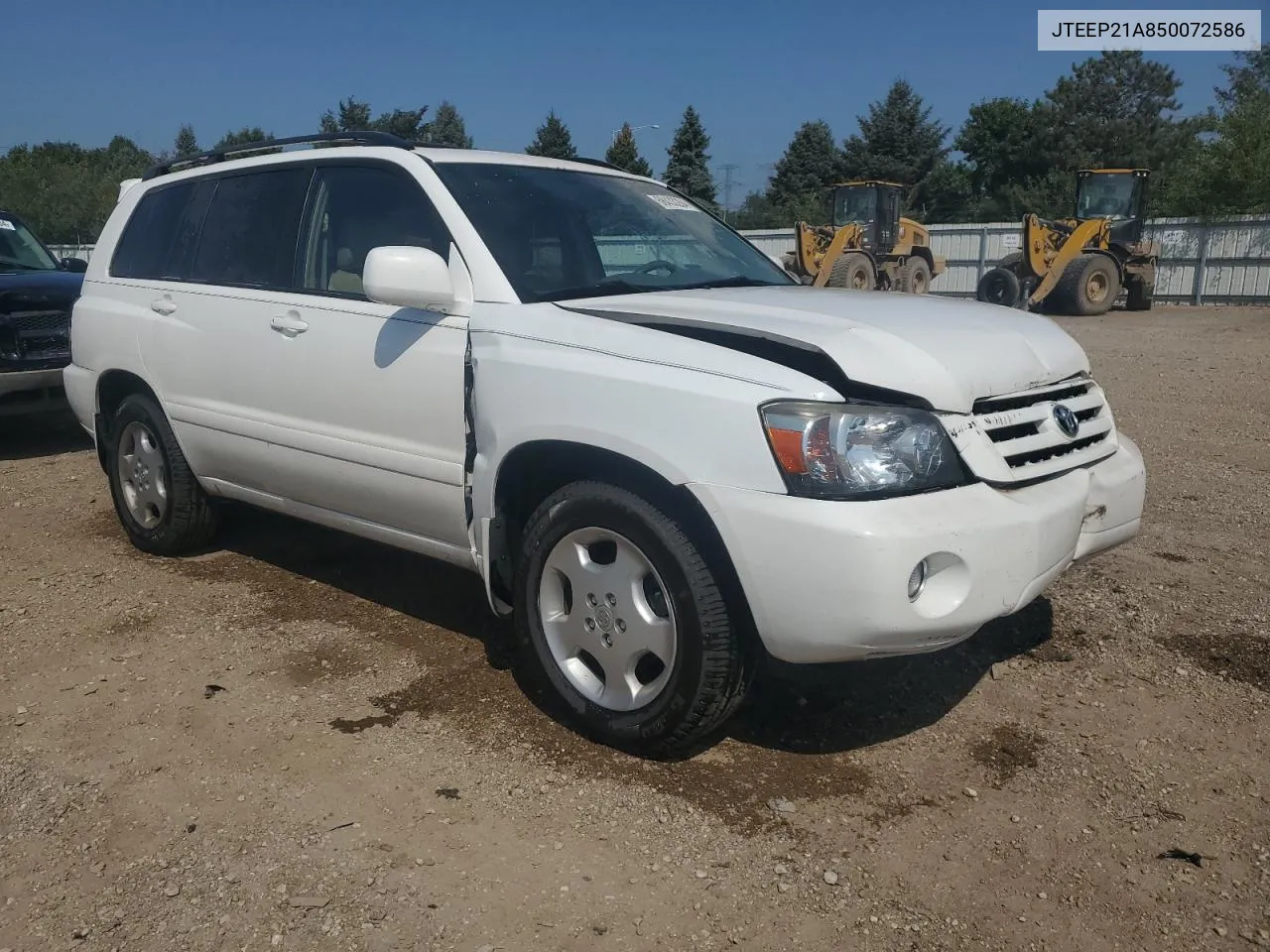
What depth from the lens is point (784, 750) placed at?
3.25 metres

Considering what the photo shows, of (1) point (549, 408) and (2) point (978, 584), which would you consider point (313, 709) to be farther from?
(2) point (978, 584)

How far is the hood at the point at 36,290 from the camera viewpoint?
300 inches

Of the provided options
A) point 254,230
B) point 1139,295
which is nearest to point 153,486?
point 254,230

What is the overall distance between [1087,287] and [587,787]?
813 inches

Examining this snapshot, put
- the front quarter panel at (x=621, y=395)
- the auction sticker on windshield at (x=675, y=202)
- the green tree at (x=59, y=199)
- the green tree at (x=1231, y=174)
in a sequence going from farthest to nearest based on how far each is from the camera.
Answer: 1. the green tree at (x=59, y=199)
2. the green tree at (x=1231, y=174)
3. the auction sticker on windshield at (x=675, y=202)
4. the front quarter panel at (x=621, y=395)

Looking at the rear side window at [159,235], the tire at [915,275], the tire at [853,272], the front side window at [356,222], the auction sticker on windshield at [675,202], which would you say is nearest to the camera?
the front side window at [356,222]

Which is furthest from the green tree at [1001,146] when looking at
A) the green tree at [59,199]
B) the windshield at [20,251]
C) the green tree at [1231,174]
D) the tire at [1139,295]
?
the windshield at [20,251]

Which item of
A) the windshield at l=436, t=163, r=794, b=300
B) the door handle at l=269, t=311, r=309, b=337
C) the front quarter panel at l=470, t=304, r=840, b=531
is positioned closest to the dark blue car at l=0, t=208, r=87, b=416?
the door handle at l=269, t=311, r=309, b=337

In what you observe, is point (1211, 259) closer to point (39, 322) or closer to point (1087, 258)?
point (1087, 258)

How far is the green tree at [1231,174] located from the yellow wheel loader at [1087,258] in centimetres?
1077

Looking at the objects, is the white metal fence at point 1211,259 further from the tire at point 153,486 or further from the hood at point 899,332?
the hood at point 899,332

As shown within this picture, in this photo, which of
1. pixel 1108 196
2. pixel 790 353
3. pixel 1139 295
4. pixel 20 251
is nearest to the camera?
pixel 790 353

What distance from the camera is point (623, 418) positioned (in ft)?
9.72

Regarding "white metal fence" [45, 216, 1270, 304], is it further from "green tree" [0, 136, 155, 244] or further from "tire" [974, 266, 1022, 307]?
"green tree" [0, 136, 155, 244]
